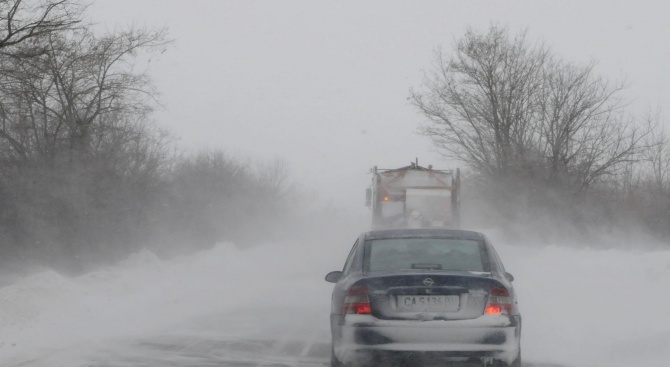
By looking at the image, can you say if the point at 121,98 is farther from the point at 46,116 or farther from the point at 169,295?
the point at 169,295

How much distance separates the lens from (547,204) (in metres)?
39.0

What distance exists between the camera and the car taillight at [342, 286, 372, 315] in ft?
27.6

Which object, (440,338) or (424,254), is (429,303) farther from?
Result: (424,254)

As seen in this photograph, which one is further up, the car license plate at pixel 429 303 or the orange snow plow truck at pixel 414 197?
the orange snow plow truck at pixel 414 197

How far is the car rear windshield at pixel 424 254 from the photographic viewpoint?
29.6ft

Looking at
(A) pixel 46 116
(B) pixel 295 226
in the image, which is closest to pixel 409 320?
(A) pixel 46 116

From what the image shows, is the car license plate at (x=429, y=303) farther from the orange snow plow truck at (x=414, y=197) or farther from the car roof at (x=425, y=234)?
the orange snow plow truck at (x=414, y=197)

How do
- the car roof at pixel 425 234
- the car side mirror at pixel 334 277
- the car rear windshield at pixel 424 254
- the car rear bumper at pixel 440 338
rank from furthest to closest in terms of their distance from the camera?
the car side mirror at pixel 334 277, the car roof at pixel 425 234, the car rear windshield at pixel 424 254, the car rear bumper at pixel 440 338

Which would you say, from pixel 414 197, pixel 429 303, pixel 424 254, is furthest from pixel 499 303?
pixel 414 197

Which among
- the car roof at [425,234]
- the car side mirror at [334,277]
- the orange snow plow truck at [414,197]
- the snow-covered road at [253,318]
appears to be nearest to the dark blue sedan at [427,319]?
the car roof at [425,234]

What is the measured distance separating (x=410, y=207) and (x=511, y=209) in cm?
1486

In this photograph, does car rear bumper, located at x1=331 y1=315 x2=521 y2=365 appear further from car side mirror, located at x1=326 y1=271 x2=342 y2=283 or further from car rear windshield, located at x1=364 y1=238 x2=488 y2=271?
car side mirror, located at x1=326 y1=271 x2=342 y2=283

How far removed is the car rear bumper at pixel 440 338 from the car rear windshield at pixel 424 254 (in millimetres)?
759

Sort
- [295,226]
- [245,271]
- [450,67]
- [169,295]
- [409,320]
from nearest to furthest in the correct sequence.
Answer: [409,320], [169,295], [245,271], [450,67], [295,226]
